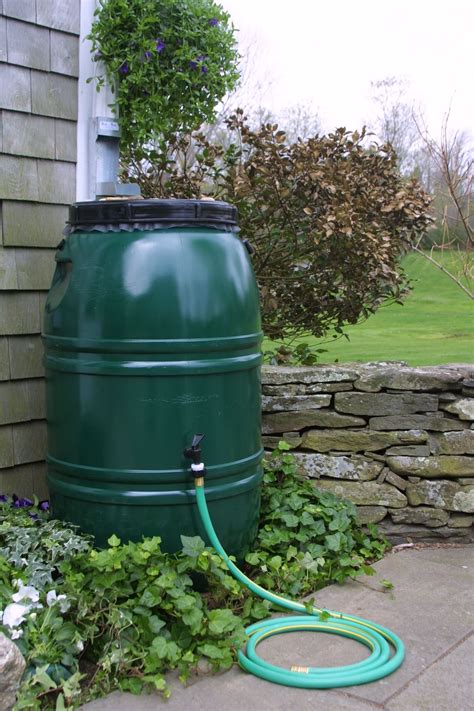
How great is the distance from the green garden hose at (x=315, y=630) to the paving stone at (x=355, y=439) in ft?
2.80

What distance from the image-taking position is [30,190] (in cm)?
326

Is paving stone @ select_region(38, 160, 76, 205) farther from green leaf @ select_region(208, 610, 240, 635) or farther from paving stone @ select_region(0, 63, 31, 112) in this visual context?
green leaf @ select_region(208, 610, 240, 635)

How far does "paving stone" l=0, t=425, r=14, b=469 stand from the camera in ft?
10.7

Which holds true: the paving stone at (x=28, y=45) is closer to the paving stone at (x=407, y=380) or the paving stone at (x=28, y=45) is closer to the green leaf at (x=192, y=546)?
the paving stone at (x=407, y=380)

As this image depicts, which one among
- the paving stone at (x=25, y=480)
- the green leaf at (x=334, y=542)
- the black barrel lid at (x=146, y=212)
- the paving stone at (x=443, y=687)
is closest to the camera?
the paving stone at (x=443, y=687)

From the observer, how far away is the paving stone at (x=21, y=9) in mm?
3117

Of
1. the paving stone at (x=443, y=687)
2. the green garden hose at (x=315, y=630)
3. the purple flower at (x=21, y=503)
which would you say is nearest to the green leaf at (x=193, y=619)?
the green garden hose at (x=315, y=630)

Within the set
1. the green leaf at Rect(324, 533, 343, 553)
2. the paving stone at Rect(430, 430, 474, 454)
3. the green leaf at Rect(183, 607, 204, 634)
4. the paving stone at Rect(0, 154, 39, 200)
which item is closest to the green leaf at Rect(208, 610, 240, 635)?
the green leaf at Rect(183, 607, 204, 634)

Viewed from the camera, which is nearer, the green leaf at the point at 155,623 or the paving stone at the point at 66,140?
the green leaf at the point at 155,623

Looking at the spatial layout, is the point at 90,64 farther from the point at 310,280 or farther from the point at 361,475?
the point at 361,475

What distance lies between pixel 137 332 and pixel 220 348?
291 mm

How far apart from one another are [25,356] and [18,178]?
71 cm

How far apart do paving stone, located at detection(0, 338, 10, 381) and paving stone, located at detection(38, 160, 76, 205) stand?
0.60 metres

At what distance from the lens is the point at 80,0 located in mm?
3361
